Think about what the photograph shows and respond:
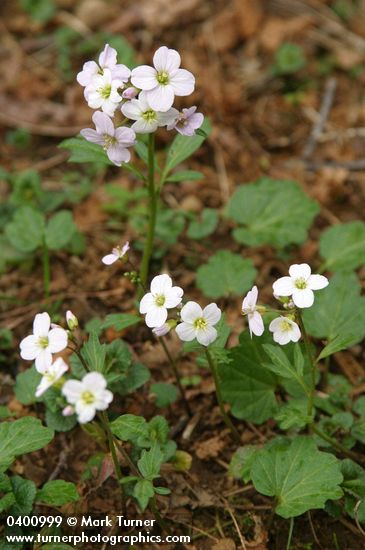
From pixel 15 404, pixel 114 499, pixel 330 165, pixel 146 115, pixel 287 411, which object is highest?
pixel 146 115

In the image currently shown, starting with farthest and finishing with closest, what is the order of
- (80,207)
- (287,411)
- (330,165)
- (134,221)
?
1. (330,165)
2. (80,207)
3. (134,221)
4. (287,411)

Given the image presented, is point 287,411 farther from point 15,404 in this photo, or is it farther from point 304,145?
point 304,145

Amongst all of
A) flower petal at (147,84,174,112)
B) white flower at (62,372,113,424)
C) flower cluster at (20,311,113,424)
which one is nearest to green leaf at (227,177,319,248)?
flower petal at (147,84,174,112)

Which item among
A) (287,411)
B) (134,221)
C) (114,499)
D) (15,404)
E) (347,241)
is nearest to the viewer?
(287,411)

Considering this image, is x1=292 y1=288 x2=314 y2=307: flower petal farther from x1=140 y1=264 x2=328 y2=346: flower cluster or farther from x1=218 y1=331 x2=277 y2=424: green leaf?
x1=218 y1=331 x2=277 y2=424: green leaf

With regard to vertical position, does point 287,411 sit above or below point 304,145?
below

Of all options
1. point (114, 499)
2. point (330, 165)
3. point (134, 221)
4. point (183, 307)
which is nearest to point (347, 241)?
point (330, 165)
